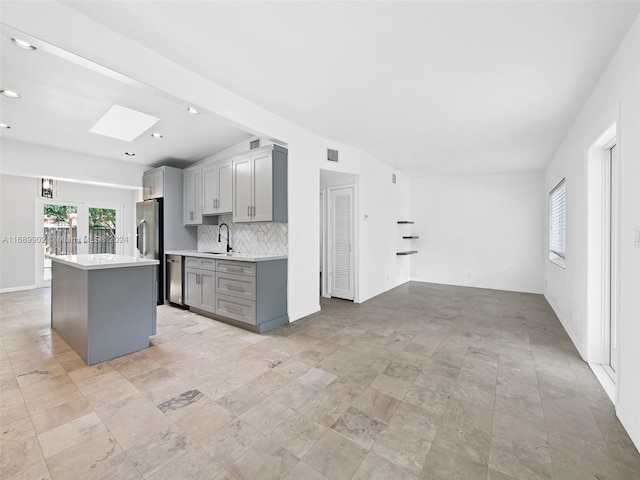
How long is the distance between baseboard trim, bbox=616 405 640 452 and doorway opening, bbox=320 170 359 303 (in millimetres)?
3351

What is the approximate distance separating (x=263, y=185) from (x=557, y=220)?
4.68 meters

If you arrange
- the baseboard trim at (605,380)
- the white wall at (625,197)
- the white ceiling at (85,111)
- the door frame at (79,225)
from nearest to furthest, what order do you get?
the white wall at (625,197), the baseboard trim at (605,380), the white ceiling at (85,111), the door frame at (79,225)

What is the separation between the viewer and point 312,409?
193cm

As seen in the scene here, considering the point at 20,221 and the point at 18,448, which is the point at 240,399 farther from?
the point at 20,221

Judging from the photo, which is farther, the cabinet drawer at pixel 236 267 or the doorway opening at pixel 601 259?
the cabinet drawer at pixel 236 267

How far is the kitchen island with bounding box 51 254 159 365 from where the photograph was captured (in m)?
2.58

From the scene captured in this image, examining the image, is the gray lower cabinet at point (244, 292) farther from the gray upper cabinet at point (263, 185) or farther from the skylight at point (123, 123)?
the skylight at point (123, 123)

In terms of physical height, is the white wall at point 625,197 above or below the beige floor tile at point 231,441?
above

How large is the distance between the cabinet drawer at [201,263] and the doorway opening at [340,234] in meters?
2.25

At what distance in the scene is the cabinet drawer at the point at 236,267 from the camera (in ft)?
11.2

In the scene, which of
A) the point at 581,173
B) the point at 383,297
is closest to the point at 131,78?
the point at 581,173

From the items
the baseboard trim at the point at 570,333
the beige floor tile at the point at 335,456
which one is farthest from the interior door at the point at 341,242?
the beige floor tile at the point at 335,456

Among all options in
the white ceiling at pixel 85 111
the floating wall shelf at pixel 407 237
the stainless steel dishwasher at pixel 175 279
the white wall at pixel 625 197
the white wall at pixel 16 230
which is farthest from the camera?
the floating wall shelf at pixel 407 237

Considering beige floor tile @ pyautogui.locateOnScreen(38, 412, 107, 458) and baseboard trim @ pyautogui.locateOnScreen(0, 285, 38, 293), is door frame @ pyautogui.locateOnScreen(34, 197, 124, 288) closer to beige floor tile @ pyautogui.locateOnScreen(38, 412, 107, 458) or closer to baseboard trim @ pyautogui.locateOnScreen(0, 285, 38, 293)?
baseboard trim @ pyautogui.locateOnScreen(0, 285, 38, 293)
